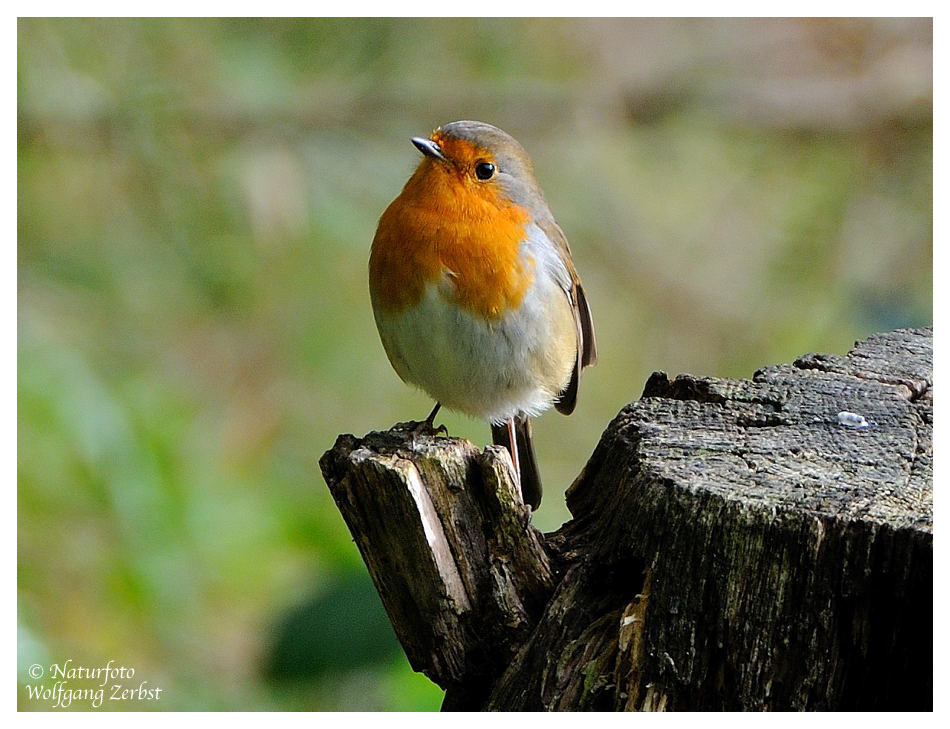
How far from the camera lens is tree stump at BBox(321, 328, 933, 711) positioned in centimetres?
Answer: 212

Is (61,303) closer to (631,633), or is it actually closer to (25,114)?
(25,114)

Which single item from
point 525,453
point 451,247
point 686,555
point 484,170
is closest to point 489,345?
point 451,247

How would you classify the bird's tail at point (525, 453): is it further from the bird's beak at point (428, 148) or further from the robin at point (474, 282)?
the bird's beak at point (428, 148)

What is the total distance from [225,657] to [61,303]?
182cm

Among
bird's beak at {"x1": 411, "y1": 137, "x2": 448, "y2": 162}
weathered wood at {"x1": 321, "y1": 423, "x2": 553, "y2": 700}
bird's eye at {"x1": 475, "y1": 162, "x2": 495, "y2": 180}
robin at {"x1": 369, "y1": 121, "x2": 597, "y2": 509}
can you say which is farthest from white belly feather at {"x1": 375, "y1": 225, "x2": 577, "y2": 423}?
weathered wood at {"x1": 321, "y1": 423, "x2": 553, "y2": 700}

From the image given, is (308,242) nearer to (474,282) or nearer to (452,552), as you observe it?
(474,282)

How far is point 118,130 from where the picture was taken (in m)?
5.29

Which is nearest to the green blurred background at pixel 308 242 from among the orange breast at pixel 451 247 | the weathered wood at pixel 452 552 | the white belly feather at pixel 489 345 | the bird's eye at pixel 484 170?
the white belly feather at pixel 489 345

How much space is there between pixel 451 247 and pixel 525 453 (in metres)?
1.13

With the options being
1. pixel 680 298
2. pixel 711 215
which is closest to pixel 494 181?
pixel 680 298

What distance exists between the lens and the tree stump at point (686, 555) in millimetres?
2123

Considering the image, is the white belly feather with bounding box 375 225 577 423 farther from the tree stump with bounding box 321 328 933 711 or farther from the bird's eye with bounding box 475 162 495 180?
the tree stump with bounding box 321 328 933 711

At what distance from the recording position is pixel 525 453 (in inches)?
165

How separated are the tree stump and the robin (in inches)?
25.5
